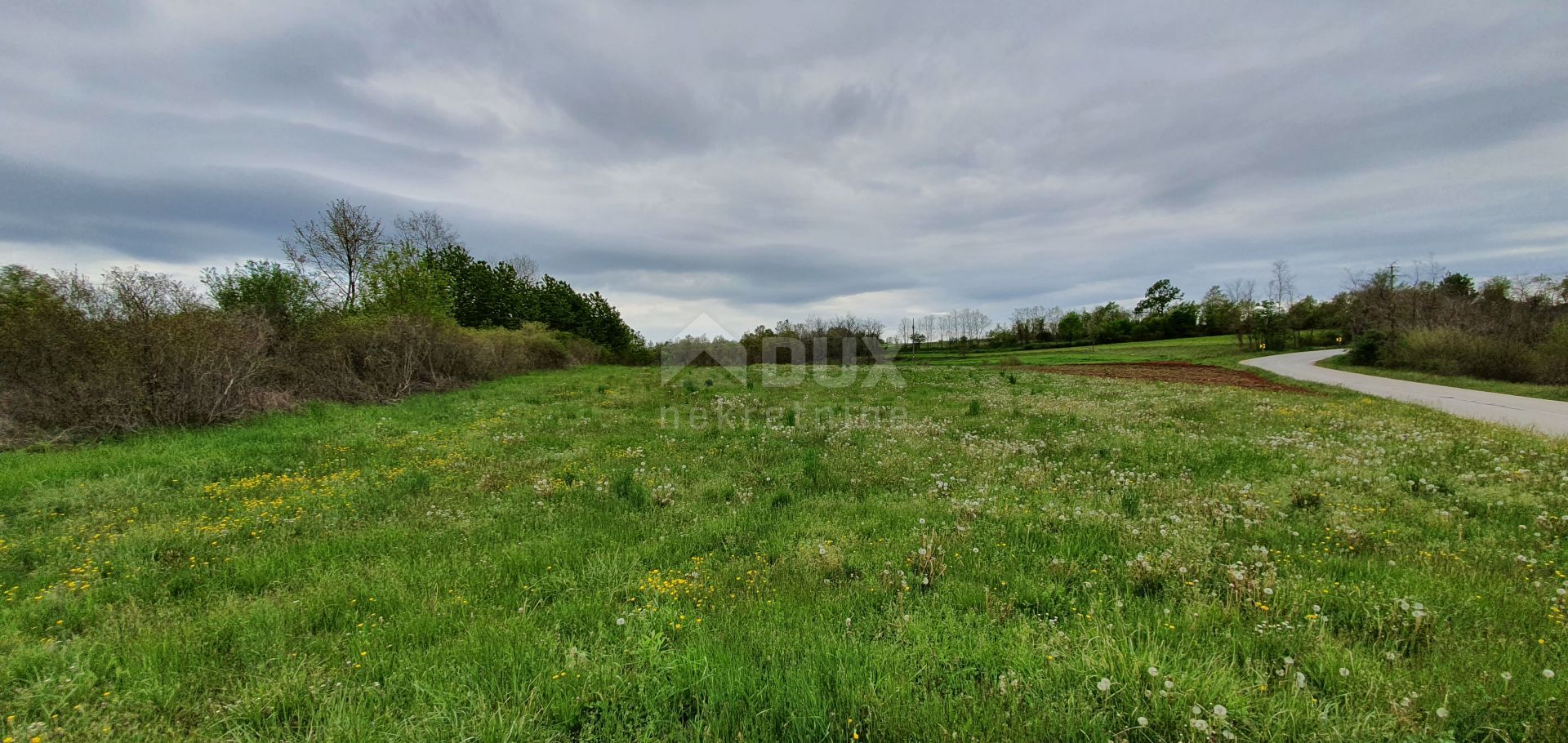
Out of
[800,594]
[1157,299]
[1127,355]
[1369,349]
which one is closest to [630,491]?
[800,594]

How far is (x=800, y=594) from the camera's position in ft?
13.9

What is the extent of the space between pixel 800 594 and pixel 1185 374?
36.8 meters

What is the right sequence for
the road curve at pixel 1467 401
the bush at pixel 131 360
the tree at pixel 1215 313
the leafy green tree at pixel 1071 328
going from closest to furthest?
the bush at pixel 131 360 < the road curve at pixel 1467 401 < the tree at pixel 1215 313 < the leafy green tree at pixel 1071 328

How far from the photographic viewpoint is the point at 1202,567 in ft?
14.4

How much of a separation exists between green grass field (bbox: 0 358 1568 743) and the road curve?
605 centimetres

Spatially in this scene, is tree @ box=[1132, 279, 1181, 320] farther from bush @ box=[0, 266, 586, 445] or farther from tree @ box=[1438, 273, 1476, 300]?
bush @ box=[0, 266, 586, 445]

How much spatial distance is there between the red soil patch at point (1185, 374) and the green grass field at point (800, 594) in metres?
17.0

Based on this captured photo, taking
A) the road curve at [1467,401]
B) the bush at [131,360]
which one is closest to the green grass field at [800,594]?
the bush at [131,360]

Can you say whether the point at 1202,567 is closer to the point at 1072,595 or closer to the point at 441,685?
the point at 1072,595

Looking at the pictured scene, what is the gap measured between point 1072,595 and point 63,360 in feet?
63.0

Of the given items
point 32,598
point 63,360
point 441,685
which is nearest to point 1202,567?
point 441,685

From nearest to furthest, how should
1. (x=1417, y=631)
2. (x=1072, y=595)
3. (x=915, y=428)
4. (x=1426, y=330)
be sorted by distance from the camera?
(x=1417, y=631), (x=1072, y=595), (x=915, y=428), (x=1426, y=330)

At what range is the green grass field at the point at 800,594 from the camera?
2.81 meters

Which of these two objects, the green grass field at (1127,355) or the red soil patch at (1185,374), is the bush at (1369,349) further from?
the red soil patch at (1185,374)
